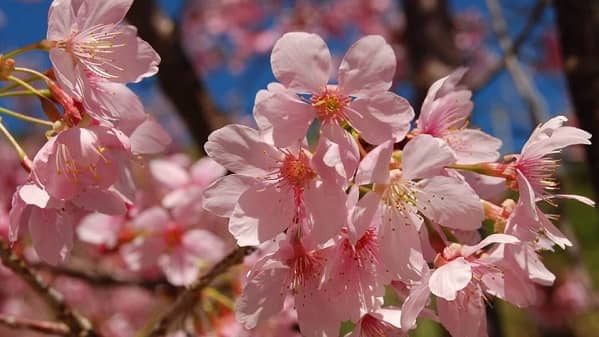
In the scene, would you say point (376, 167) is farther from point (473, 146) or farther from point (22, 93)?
point (22, 93)

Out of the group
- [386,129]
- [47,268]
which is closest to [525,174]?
[386,129]

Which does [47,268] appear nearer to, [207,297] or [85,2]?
[207,297]

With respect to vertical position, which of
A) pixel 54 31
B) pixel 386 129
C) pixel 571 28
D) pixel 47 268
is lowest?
pixel 47 268

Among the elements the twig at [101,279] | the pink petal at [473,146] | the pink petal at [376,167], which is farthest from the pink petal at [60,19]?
the twig at [101,279]

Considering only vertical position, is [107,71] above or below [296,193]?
above

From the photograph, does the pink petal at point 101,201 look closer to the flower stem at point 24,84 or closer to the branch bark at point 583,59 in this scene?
the flower stem at point 24,84

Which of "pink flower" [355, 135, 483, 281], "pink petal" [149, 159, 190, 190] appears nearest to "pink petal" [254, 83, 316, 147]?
"pink flower" [355, 135, 483, 281]
